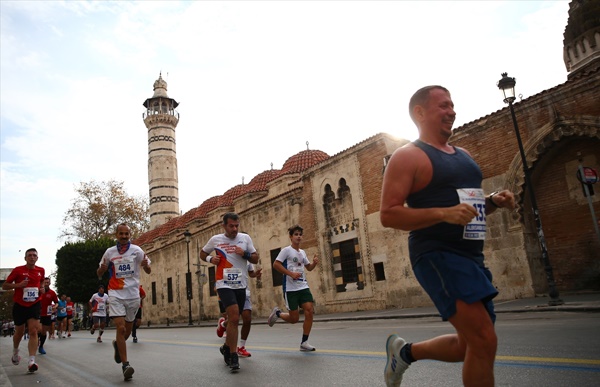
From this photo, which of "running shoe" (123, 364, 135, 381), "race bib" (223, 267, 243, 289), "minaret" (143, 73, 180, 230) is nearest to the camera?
"running shoe" (123, 364, 135, 381)

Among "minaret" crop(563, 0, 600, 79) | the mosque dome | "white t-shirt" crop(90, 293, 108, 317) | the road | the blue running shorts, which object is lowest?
the road

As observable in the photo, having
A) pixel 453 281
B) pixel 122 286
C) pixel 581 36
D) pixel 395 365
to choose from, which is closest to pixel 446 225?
pixel 453 281

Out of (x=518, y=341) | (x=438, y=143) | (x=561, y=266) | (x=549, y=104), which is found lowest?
(x=518, y=341)

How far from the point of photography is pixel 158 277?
38.9m

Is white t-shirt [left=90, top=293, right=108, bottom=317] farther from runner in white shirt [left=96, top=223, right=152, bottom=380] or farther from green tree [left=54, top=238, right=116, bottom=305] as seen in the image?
green tree [left=54, top=238, right=116, bottom=305]

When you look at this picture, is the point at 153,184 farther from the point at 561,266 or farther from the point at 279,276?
the point at 561,266

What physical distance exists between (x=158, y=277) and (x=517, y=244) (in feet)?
105

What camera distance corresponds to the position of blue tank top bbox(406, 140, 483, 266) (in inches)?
95.7

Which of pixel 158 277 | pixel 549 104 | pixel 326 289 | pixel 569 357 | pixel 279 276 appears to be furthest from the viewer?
pixel 158 277

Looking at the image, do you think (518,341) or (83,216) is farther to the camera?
(83,216)

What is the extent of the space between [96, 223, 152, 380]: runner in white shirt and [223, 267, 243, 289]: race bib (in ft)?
3.31

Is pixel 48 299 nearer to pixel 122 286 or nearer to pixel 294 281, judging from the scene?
pixel 122 286

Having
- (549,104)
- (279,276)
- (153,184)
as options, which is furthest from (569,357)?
(153,184)

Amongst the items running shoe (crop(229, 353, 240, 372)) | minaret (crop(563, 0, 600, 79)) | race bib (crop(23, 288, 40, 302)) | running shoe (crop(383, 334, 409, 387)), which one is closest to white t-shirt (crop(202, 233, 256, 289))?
running shoe (crop(229, 353, 240, 372))
